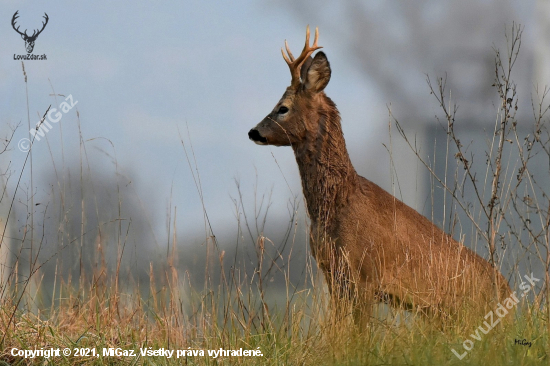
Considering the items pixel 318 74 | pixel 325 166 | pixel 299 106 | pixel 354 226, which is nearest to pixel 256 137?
pixel 299 106

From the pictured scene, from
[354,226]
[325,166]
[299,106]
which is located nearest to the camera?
[354,226]

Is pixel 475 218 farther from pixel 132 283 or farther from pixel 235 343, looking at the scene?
pixel 132 283

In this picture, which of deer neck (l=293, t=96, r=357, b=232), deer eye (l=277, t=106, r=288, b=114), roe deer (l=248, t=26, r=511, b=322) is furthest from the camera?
deer eye (l=277, t=106, r=288, b=114)

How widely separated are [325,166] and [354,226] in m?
0.63

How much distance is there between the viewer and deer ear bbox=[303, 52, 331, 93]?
6.07m

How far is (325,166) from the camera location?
5.86 m

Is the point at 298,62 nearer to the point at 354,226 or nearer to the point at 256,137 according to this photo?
the point at 256,137

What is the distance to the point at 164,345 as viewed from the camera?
476 cm

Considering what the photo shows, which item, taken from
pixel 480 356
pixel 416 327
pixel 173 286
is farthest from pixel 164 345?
pixel 480 356

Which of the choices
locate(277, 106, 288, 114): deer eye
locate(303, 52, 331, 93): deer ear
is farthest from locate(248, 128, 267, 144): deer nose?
locate(303, 52, 331, 93): deer ear

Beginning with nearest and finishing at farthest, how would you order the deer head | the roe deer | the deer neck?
the roe deer → the deer neck → the deer head

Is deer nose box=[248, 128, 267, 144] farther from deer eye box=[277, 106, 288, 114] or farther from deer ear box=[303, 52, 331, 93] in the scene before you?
deer ear box=[303, 52, 331, 93]

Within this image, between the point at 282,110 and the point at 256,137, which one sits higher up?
the point at 282,110

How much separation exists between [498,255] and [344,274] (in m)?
1.25
